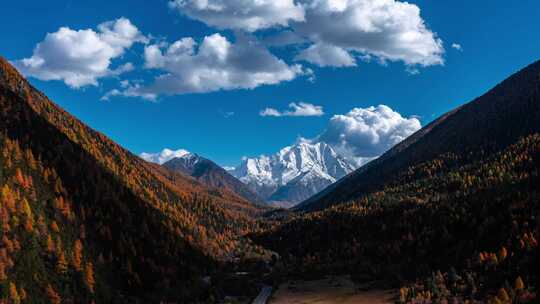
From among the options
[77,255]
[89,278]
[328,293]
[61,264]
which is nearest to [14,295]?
[61,264]

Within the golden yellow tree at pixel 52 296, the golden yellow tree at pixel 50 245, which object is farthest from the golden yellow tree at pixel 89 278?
the golden yellow tree at pixel 52 296

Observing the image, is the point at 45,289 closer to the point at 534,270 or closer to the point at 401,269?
the point at 401,269

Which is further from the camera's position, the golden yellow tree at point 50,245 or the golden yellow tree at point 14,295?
the golden yellow tree at point 50,245

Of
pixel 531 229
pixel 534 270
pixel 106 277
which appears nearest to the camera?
pixel 534 270

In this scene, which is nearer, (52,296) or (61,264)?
(52,296)

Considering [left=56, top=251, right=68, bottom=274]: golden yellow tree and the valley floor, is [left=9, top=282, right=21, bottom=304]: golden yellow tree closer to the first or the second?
[left=56, top=251, right=68, bottom=274]: golden yellow tree

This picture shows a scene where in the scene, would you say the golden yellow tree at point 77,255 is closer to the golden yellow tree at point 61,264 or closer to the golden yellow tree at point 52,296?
the golden yellow tree at point 61,264

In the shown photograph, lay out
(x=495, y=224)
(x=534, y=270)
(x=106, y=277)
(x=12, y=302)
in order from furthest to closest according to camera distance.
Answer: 1. (x=106, y=277)
2. (x=495, y=224)
3. (x=12, y=302)
4. (x=534, y=270)

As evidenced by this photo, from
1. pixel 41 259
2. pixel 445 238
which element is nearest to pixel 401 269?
pixel 445 238

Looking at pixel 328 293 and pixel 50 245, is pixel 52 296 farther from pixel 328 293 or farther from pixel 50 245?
pixel 328 293
